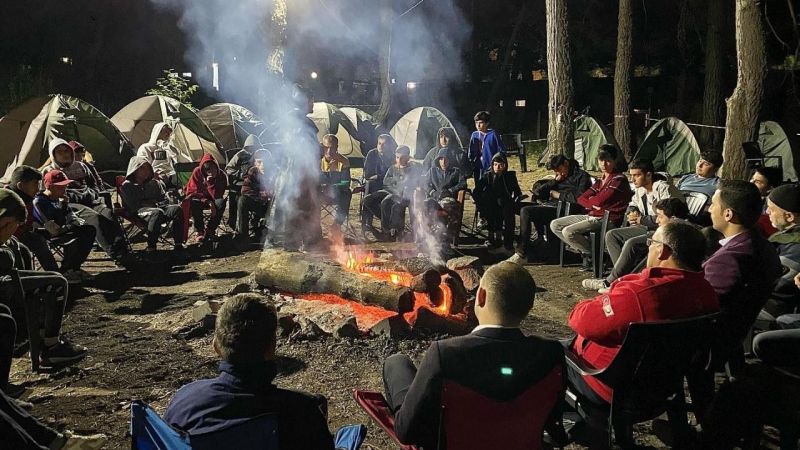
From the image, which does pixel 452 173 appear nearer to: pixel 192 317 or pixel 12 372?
pixel 192 317

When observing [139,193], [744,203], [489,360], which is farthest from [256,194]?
[489,360]

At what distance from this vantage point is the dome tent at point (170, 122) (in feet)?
47.0

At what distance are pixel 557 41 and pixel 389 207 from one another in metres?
5.45

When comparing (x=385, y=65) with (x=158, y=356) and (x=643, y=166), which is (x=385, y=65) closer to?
(x=643, y=166)

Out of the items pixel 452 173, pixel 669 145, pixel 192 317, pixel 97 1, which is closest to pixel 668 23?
pixel 669 145

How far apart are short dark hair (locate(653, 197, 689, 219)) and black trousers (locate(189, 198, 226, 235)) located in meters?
6.26

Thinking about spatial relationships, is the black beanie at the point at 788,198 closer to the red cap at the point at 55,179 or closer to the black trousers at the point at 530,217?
the black trousers at the point at 530,217

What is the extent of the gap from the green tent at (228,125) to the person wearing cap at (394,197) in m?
7.40

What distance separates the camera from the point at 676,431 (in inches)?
130

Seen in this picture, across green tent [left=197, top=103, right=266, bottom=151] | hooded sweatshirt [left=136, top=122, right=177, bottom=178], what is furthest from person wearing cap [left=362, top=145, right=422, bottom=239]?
green tent [left=197, top=103, right=266, bottom=151]

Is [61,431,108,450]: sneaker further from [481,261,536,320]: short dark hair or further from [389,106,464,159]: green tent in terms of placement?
[389,106,464,159]: green tent

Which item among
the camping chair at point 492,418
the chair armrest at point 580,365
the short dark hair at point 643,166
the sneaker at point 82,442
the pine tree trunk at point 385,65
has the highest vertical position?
the pine tree trunk at point 385,65

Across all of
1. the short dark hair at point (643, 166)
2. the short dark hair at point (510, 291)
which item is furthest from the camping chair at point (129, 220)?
the short dark hair at point (510, 291)

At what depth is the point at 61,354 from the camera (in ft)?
16.5
